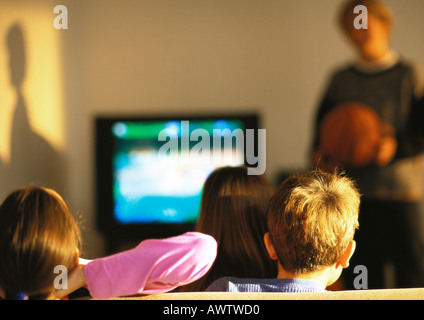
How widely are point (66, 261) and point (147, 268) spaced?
16cm

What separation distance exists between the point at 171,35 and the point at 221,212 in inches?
94.2

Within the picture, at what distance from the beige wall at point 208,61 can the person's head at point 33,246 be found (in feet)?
8.19

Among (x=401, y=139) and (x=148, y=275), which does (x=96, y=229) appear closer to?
(x=401, y=139)

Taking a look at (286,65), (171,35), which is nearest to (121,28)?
(171,35)

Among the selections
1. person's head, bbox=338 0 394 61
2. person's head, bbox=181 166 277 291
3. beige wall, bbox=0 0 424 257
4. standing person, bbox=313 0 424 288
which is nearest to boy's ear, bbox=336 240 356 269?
person's head, bbox=181 166 277 291

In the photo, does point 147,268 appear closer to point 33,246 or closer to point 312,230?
point 33,246

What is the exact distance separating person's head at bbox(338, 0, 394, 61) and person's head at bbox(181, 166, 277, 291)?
1738 millimetres

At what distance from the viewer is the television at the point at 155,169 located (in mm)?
3244

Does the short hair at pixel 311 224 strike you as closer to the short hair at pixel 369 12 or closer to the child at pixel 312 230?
the child at pixel 312 230

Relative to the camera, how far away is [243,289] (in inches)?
44.6

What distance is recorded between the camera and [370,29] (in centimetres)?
289

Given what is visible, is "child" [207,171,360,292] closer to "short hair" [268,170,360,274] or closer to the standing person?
"short hair" [268,170,360,274]

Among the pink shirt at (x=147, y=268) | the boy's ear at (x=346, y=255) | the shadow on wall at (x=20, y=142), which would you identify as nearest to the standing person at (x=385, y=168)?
the shadow on wall at (x=20, y=142)

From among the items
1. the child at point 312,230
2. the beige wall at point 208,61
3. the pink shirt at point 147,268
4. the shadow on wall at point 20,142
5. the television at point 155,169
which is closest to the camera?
the pink shirt at point 147,268
